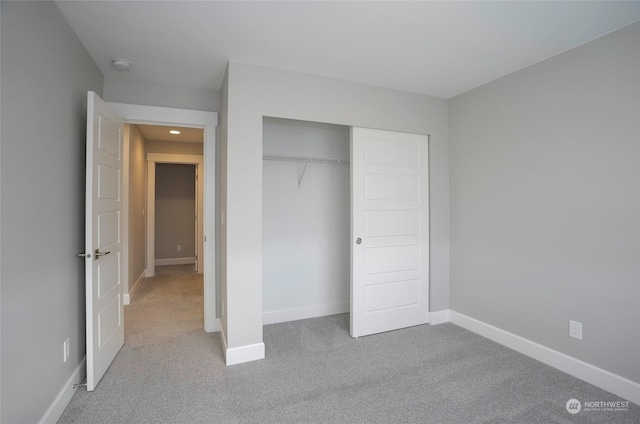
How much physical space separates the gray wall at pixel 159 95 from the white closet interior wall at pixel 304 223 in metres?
0.63

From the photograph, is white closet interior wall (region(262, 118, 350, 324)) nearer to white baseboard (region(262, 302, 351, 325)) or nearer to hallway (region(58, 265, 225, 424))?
white baseboard (region(262, 302, 351, 325))

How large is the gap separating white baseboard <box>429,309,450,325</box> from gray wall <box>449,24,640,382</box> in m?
0.20

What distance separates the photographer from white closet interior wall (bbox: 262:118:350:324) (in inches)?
136

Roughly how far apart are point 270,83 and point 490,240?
2.57 meters

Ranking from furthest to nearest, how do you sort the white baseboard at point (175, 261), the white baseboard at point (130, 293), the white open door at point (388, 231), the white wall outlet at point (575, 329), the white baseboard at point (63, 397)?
the white baseboard at point (175, 261) → the white baseboard at point (130, 293) → the white open door at point (388, 231) → the white wall outlet at point (575, 329) → the white baseboard at point (63, 397)

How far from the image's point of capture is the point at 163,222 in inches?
270

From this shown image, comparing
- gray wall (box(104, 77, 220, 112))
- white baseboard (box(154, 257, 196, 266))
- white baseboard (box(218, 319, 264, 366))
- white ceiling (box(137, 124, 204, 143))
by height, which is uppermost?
white ceiling (box(137, 124, 204, 143))

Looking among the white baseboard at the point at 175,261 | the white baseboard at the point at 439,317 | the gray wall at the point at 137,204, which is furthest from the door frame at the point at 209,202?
the white baseboard at the point at 175,261

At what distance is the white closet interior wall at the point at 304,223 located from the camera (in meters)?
3.46

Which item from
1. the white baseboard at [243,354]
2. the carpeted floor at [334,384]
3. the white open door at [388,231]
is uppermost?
the white open door at [388,231]

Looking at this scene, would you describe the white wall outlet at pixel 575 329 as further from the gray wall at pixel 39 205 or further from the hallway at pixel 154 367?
the gray wall at pixel 39 205

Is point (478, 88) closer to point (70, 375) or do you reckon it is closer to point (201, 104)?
point (201, 104)

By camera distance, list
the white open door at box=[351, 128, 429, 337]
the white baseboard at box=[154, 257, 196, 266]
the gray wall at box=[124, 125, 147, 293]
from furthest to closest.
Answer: the white baseboard at box=[154, 257, 196, 266] < the gray wall at box=[124, 125, 147, 293] < the white open door at box=[351, 128, 429, 337]

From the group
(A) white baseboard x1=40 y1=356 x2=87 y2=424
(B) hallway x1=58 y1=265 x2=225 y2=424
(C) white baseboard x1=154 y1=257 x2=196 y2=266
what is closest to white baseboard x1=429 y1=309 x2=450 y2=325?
(B) hallway x1=58 y1=265 x2=225 y2=424
